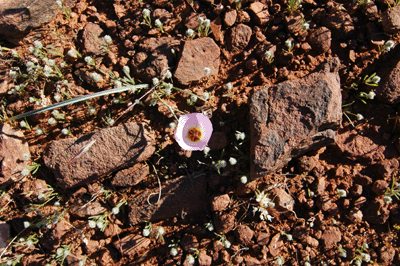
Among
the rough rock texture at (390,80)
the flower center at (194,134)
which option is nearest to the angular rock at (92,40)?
the flower center at (194,134)

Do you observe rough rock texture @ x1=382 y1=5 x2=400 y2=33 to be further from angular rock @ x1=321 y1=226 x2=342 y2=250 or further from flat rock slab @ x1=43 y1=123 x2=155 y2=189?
flat rock slab @ x1=43 y1=123 x2=155 y2=189

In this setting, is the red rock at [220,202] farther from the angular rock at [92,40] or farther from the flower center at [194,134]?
the angular rock at [92,40]

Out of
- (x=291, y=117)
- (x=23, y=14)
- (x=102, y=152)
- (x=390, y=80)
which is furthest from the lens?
(x=23, y=14)

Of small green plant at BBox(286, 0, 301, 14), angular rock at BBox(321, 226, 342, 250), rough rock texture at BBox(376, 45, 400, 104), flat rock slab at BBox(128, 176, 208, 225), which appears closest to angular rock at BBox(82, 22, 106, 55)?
flat rock slab at BBox(128, 176, 208, 225)

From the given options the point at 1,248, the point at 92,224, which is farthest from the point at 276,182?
the point at 1,248

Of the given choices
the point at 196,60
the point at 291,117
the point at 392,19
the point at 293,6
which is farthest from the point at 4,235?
the point at 392,19

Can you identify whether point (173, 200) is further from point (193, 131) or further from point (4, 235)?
point (4, 235)

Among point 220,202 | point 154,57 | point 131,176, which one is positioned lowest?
point 220,202

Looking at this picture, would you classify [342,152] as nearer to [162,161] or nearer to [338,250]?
[338,250]
